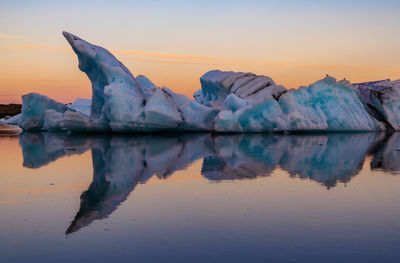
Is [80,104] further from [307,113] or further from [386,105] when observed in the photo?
[386,105]

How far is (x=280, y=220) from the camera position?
390 centimetres

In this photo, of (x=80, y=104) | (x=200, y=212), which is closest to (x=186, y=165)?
(x=200, y=212)

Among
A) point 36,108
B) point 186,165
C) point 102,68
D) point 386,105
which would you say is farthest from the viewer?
point 36,108

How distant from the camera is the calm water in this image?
309 centimetres

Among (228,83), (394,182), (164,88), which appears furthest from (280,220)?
(228,83)

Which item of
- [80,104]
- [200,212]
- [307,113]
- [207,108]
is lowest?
[80,104]

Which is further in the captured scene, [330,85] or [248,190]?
[330,85]

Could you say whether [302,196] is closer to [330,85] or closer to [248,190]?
[248,190]

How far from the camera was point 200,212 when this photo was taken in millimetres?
4246

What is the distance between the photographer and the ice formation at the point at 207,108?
16156 mm

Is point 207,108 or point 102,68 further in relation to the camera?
point 207,108

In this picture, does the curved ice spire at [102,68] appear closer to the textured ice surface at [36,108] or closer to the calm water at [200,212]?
the textured ice surface at [36,108]

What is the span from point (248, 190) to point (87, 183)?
2079mm

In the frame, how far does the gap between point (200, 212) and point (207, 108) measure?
45.6 feet
